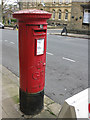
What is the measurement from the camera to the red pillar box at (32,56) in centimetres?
223

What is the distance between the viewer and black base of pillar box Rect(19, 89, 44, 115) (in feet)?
8.42

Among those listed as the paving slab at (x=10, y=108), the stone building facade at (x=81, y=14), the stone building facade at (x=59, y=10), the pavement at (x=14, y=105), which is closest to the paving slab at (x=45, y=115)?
the pavement at (x=14, y=105)

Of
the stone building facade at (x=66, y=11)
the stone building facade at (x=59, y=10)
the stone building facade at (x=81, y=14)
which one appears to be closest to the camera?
the stone building facade at (x=81, y=14)

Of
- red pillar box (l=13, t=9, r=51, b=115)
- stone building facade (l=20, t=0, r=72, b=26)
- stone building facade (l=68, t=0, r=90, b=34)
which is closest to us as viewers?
red pillar box (l=13, t=9, r=51, b=115)

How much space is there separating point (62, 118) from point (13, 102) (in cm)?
134

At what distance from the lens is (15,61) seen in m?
6.41

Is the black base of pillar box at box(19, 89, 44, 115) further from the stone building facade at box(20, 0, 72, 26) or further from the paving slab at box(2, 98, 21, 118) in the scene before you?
the stone building facade at box(20, 0, 72, 26)

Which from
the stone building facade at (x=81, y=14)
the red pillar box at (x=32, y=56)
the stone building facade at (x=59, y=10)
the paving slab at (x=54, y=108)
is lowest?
the paving slab at (x=54, y=108)

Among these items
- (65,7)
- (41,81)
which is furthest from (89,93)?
(65,7)

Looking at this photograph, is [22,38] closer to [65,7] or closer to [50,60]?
[50,60]

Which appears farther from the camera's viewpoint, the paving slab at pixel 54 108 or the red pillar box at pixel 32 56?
the paving slab at pixel 54 108

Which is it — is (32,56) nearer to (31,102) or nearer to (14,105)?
(31,102)

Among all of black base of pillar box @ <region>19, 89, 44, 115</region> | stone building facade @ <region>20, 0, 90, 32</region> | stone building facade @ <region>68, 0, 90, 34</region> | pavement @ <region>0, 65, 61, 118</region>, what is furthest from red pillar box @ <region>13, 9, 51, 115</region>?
stone building facade @ <region>20, 0, 90, 32</region>

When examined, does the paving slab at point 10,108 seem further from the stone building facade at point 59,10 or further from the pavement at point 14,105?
the stone building facade at point 59,10
